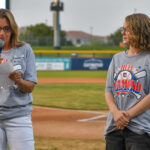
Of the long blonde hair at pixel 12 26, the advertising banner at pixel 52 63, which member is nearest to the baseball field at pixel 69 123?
the long blonde hair at pixel 12 26

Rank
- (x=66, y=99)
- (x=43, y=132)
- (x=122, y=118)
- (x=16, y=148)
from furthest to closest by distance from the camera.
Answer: (x=66, y=99) → (x=43, y=132) → (x=16, y=148) → (x=122, y=118)

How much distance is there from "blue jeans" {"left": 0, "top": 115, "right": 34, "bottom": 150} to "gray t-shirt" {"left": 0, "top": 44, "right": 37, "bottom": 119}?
0.19 ft

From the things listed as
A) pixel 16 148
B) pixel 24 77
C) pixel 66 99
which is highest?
pixel 24 77

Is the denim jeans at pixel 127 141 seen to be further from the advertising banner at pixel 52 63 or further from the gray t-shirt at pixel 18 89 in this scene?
the advertising banner at pixel 52 63

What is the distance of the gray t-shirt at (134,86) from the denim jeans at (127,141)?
0.13 feet

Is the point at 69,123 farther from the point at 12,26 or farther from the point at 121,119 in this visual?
the point at 121,119

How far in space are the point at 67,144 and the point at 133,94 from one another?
3.56 m

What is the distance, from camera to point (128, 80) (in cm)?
283

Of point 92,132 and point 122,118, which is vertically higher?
point 122,118

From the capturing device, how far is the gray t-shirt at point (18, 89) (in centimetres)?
300

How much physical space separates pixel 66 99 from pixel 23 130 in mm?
9933

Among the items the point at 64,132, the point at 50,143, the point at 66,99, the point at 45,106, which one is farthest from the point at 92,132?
the point at 66,99

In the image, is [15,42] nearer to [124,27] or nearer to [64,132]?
[124,27]

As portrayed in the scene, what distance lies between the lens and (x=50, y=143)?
6199 millimetres
